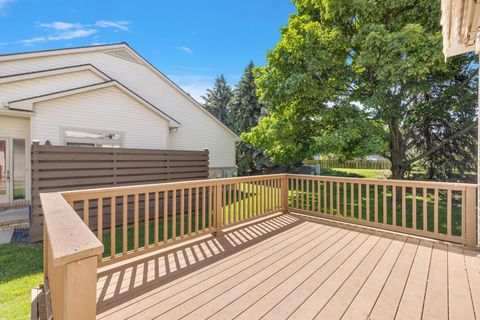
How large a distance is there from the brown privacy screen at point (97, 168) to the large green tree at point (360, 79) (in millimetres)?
3131

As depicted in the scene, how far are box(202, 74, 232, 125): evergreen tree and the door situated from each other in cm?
1622

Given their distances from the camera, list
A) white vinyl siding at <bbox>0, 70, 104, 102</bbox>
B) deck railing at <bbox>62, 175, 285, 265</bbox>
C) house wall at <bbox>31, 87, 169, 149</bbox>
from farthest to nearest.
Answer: white vinyl siding at <bbox>0, 70, 104, 102</bbox> → house wall at <bbox>31, 87, 169, 149</bbox> → deck railing at <bbox>62, 175, 285, 265</bbox>

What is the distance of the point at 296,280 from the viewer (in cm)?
270

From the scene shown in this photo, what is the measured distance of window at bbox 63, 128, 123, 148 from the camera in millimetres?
6973

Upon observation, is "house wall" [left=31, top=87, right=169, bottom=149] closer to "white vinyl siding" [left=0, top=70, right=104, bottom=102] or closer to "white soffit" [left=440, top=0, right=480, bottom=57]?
"white vinyl siding" [left=0, top=70, right=104, bottom=102]

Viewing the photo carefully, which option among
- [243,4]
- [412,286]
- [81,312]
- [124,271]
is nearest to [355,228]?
[412,286]

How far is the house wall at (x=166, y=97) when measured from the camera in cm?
846

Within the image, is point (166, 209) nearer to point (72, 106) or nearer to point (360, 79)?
point (72, 106)

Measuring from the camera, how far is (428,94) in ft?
26.1

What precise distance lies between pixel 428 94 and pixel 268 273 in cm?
846

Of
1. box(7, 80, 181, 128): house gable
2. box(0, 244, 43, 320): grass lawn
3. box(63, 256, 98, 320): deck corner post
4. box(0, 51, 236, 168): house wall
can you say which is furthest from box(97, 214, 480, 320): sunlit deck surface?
box(0, 51, 236, 168): house wall

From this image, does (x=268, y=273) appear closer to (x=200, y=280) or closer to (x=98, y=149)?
(x=200, y=280)

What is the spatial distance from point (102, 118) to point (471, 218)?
894 cm

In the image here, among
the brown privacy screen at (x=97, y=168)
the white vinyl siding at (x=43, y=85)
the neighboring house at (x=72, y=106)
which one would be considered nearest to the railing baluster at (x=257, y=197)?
the brown privacy screen at (x=97, y=168)
